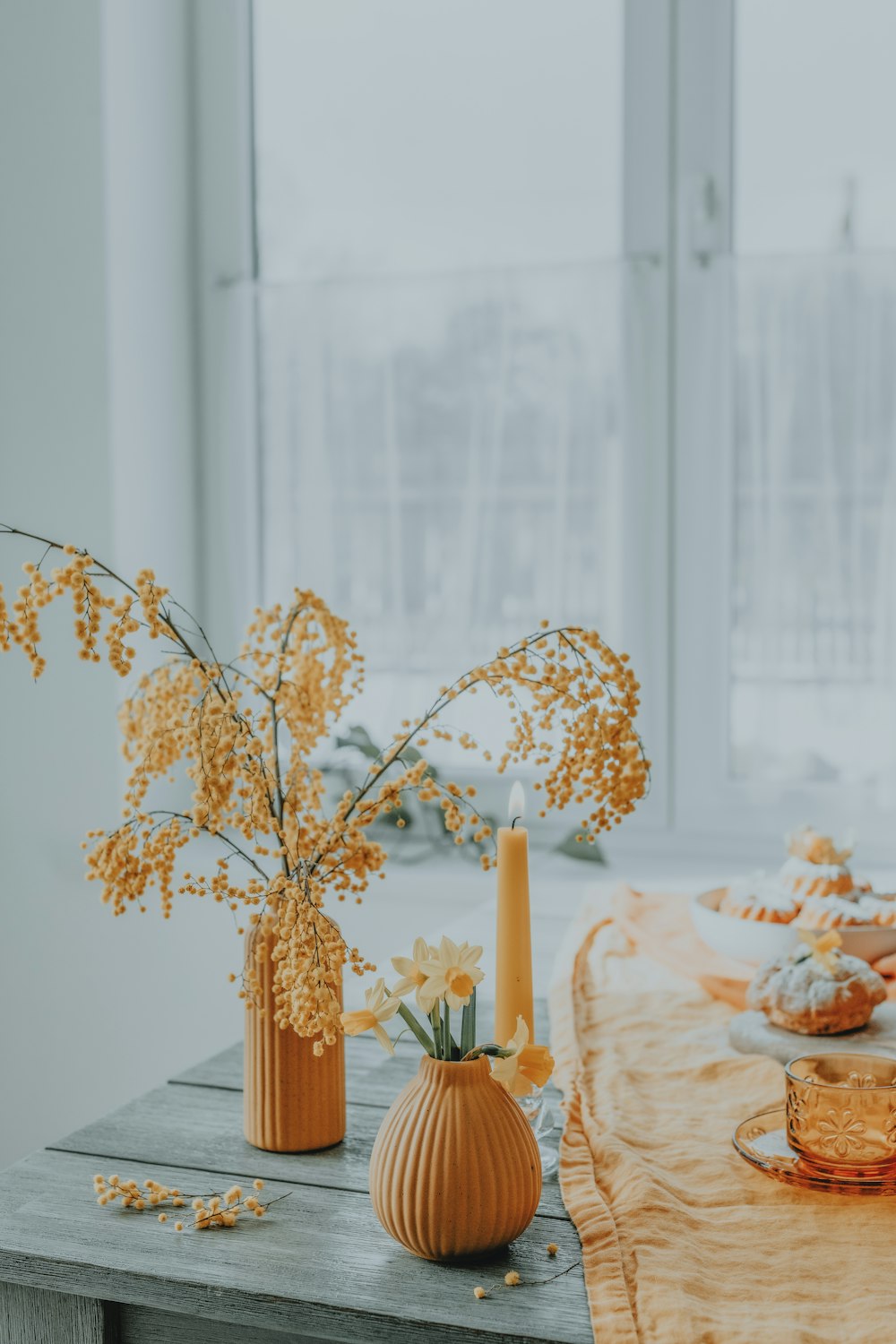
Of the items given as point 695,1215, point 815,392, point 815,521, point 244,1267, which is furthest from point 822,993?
point 815,392

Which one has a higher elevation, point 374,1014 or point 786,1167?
point 374,1014

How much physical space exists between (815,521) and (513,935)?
1456 millimetres

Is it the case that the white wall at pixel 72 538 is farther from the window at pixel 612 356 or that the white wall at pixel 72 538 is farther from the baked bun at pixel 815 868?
the baked bun at pixel 815 868

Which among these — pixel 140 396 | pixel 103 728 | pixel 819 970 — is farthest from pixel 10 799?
pixel 819 970

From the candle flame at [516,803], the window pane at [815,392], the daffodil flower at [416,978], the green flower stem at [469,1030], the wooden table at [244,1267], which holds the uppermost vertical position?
the window pane at [815,392]

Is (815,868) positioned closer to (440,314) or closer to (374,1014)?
(374,1014)

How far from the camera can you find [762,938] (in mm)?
1382

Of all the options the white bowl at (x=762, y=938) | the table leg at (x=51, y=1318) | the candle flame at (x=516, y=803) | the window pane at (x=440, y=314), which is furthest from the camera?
the window pane at (x=440, y=314)

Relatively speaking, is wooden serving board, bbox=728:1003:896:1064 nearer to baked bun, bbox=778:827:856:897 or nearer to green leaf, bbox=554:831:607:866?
baked bun, bbox=778:827:856:897

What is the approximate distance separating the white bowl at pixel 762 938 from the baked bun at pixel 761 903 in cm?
1

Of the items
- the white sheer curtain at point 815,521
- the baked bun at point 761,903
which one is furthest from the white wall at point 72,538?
the baked bun at point 761,903

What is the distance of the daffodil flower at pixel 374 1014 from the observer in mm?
855

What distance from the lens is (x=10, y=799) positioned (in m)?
2.21

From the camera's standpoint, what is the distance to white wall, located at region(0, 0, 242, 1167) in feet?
7.29
